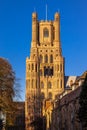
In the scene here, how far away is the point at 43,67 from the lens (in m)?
172

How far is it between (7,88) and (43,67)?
371 ft

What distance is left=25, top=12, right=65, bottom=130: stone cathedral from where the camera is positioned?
6403 inches

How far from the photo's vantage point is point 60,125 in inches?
3236

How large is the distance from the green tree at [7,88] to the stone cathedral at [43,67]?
3680 inches

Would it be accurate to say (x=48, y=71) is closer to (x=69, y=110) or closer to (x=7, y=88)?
(x=69, y=110)

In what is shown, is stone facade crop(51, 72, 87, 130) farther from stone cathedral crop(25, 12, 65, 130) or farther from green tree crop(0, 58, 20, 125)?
stone cathedral crop(25, 12, 65, 130)

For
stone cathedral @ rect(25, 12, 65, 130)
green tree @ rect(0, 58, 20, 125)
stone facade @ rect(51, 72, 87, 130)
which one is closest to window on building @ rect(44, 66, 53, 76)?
stone cathedral @ rect(25, 12, 65, 130)

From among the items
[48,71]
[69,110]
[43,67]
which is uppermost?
[43,67]

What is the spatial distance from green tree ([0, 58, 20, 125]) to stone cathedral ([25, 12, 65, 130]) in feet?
307

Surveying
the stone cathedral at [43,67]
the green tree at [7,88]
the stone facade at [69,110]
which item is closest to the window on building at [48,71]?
the stone cathedral at [43,67]

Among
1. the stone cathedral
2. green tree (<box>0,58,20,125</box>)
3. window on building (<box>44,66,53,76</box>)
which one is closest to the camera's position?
green tree (<box>0,58,20,125</box>)

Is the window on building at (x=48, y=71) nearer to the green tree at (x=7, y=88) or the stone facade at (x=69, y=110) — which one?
the stone facade at (x=69, y=110)

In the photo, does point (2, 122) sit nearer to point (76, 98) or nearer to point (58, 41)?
point (76, 98)

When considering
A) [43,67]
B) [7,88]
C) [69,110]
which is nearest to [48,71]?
[43,67]
